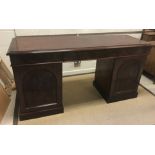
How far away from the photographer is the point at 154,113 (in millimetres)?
1986

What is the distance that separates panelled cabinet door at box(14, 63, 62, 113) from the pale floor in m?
0.18

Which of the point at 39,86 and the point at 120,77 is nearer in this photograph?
the point at 39,86

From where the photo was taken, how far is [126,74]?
6.71 feet

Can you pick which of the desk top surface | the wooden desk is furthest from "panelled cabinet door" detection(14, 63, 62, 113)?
the desk top surface

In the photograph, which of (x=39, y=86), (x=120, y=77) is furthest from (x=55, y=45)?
(x=120, y=77)

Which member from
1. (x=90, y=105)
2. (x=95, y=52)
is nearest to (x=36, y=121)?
(x=90, y=105)

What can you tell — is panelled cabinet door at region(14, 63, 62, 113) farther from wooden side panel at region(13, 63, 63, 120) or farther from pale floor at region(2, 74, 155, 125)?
pale floor at region(2, 74, 155, 125)

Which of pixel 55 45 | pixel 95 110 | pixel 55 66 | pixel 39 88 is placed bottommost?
pixel 95 110

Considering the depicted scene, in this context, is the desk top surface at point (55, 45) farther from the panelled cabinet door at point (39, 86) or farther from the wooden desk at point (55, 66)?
the panelled cabinet door at point (39, 86)

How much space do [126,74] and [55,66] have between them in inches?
37.3

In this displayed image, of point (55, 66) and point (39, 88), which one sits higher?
point (55, 66)

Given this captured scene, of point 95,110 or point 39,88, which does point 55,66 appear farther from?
point 95,110

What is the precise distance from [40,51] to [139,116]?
4.53ft
